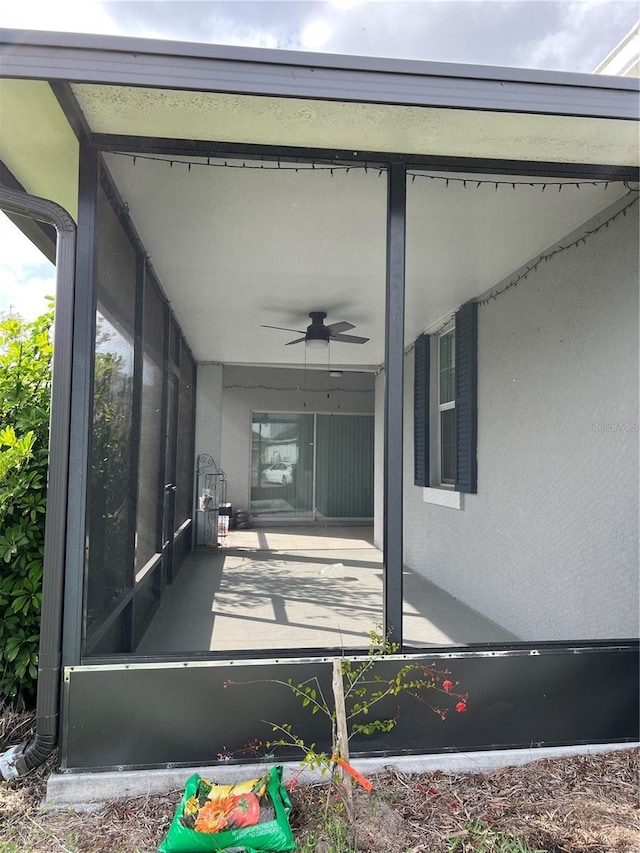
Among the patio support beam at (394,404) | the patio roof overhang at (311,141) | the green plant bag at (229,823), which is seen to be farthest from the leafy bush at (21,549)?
the patio support beam at (394,404)

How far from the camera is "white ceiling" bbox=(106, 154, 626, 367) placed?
106 inches

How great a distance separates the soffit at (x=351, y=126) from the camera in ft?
6.55

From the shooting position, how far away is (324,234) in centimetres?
338

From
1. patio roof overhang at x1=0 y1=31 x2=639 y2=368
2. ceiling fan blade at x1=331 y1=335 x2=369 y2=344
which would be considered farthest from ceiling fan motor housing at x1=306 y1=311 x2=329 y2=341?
patio roof overhang at x1=0 y1=31 x2=639 y2=368

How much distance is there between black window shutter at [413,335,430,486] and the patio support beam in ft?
6.18

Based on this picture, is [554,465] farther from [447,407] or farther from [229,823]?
[229,823]

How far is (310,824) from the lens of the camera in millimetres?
1876

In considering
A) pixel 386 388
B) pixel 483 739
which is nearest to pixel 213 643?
pixel 483 739

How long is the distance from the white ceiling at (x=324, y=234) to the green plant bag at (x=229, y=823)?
247 centimetres

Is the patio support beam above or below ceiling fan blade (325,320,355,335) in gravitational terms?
below

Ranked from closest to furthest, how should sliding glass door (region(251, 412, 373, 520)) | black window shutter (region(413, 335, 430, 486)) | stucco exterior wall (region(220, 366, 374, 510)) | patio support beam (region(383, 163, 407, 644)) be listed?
patio support beam (region(383, 163, 407, 644))
black window shutter (region(413, 335, 430, 486))
stucco exterior wall (region(220, 366, 374, 510))
sliding glass door (region(251, 412, 373, 520))

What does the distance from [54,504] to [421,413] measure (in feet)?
9.86

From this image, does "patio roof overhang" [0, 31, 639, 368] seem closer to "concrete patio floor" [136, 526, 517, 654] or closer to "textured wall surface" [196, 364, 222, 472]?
"concrete patio floor" [136, 526, 517, 654]

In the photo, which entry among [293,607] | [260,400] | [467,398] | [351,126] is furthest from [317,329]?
[260,400]
